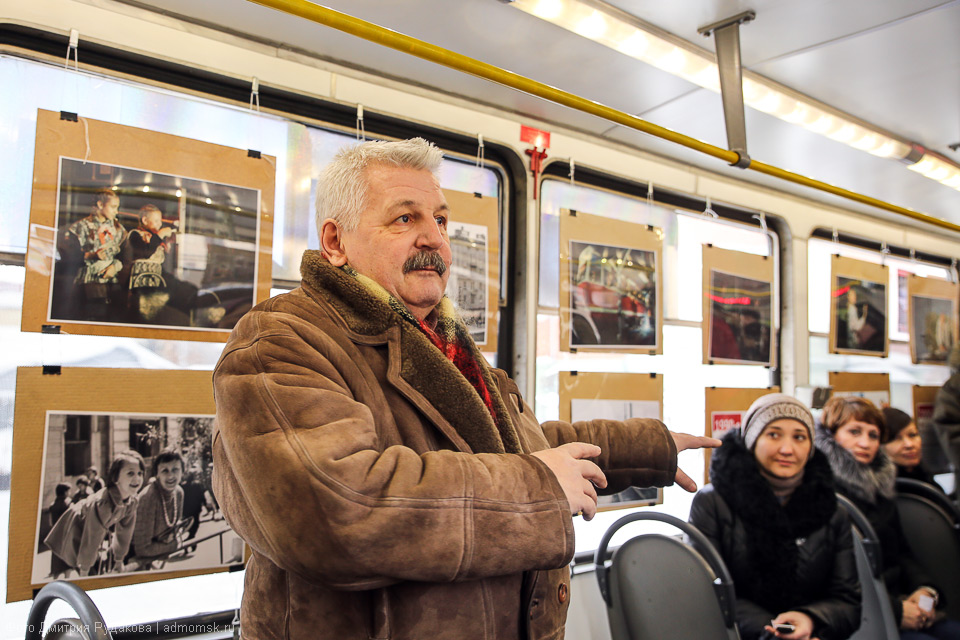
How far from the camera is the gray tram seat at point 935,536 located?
115 inches

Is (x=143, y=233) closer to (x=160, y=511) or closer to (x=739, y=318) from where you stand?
(x=160, y=511)

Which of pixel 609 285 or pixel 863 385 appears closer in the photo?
pixel 609 285

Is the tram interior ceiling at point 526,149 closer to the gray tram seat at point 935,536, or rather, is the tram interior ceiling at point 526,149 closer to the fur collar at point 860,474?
the fur collar at point 860,474

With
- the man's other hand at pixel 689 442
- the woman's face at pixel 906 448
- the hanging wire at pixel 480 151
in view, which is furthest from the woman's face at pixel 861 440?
the hanging wire at pixel 480 151

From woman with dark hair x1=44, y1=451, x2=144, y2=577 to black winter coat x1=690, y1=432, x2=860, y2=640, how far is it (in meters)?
2.06

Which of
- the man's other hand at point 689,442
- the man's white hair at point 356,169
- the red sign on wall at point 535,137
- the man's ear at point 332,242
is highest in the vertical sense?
the red sign on wall at point 535,137

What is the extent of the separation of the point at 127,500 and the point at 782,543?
7.69 feet

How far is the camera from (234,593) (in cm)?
209

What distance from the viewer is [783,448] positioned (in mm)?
2512

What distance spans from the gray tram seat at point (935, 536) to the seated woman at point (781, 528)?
2.77 ft

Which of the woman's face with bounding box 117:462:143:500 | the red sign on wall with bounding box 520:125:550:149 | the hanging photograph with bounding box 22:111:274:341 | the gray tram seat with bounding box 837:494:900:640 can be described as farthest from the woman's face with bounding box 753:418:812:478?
the woman's face with bounding box 117:462:143:500

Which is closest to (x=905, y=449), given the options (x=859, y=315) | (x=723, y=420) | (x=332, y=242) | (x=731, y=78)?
(x=723, y=420)

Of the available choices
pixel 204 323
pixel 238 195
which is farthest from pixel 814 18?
pixel 204 323

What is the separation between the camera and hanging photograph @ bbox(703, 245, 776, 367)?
3.53 metres
